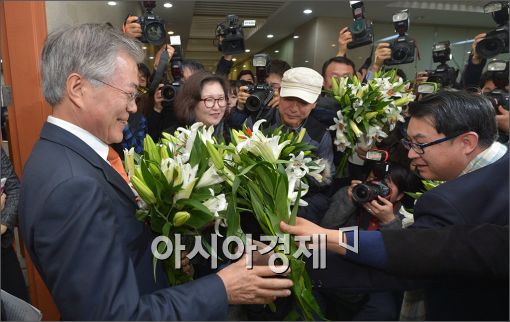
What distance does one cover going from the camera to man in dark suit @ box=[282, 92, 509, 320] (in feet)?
3.28

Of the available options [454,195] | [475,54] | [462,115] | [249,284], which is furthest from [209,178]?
[475,54]

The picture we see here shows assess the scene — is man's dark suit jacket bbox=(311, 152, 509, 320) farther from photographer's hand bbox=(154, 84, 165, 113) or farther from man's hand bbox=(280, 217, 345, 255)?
photographer's hand bbox=(154, 84, 165, 113)

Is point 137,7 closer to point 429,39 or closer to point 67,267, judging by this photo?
point 67,267

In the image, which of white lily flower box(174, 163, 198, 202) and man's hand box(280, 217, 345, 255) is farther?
man's hand box(280, 217, 345, 255)

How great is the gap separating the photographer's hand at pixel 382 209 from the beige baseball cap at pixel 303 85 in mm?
632

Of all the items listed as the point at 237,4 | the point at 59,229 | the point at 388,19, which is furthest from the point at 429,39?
the point at 59,229

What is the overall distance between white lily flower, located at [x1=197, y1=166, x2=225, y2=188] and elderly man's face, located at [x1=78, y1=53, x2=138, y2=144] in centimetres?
26

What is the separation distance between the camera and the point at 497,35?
84.4 inches

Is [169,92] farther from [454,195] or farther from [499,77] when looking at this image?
[499,77]

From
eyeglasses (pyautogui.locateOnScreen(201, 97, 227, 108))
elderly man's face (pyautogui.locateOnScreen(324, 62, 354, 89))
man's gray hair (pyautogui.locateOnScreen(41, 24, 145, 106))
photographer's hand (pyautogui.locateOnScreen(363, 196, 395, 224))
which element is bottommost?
photographer's hand (pyautogui.locateOnScreen(363, 196, 395, 224))

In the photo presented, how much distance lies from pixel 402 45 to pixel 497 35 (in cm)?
53

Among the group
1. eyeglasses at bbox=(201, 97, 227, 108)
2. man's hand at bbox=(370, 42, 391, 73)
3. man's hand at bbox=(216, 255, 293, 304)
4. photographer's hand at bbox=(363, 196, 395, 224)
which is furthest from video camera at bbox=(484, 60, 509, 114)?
man's hand at bbox=(216, 255, 293, 304)

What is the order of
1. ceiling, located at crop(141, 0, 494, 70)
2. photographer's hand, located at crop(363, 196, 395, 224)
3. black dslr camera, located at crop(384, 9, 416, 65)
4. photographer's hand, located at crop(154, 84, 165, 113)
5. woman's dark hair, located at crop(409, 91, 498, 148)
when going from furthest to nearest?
1. ceiling, located at crop(141, 0, 494, 70)
2. black dslr camera, located at crop(384, 9, 416, 65)
3. photographer's hand, located at crop(154, 84, 165, 113)
4. photographer's hand, located at crop(363, 196, 395, 224)
5. woman's dark hair, located at crop(409, 91, 498, 148)

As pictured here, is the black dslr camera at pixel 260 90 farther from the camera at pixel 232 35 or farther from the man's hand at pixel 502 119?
the man's hand at pixel 502 119
